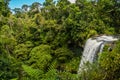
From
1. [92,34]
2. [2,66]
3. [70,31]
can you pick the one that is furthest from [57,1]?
[2,66]

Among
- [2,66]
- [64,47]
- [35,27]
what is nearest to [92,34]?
[64,47]

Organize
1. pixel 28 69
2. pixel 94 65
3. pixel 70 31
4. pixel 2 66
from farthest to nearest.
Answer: pixel 70 31, pixel 2 66, pixel 94 65, pixel 28 69

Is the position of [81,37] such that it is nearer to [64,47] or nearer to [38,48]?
[64,47]

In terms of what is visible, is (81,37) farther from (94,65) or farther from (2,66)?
(94,65)

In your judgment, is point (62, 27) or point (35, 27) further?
point (35, 27)

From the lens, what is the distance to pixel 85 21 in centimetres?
2280

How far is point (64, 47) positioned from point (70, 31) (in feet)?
4.45

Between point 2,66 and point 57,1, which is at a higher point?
point 57,1

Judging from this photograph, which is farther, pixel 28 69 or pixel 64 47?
pixel 64 47

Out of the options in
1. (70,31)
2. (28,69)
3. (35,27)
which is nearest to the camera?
(28,69)

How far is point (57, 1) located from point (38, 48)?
19.1ft

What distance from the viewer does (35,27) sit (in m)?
25.4

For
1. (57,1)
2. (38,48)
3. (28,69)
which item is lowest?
(38,48)

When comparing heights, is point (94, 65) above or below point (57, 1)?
below
